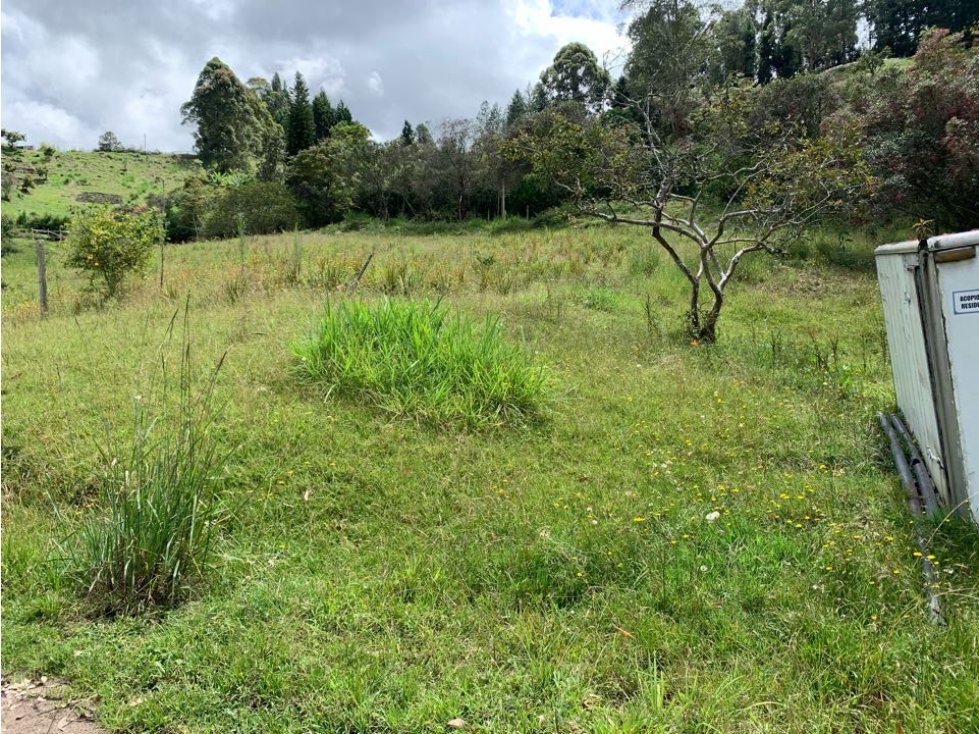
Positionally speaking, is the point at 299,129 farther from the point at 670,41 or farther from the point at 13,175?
the point at 670,41

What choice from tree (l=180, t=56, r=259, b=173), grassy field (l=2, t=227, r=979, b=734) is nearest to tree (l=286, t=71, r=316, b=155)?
tree (l=180, t=56, r=259, b=173)

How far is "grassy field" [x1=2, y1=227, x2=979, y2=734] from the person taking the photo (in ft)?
6.94

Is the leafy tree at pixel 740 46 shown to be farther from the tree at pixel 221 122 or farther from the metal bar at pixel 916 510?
the metal bar at pixel 916 510

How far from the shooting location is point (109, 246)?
34.1ft

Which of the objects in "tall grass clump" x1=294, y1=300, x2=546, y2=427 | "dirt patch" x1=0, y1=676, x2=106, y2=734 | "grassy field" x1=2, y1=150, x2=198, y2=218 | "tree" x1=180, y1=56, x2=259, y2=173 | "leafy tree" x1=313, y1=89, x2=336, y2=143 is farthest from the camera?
"leafy tree" x1=313, y1=89, x2=336, y2=143

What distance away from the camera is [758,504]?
349cm

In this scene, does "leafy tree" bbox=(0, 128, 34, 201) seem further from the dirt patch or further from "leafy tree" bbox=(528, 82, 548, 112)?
the dirt patch

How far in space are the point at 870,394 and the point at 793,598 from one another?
3.76 metres

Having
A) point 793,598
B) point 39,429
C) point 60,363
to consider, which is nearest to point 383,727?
point 793,598

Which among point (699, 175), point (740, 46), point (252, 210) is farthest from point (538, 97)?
point (699, 175)

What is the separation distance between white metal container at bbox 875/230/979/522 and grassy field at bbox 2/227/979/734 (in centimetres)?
27

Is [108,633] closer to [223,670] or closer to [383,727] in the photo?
[223,670]

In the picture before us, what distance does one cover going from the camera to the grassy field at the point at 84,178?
31.2m

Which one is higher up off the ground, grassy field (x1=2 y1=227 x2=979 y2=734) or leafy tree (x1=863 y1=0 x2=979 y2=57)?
leafy tree (x1=863 y1=0 x2=979 y2=57)
